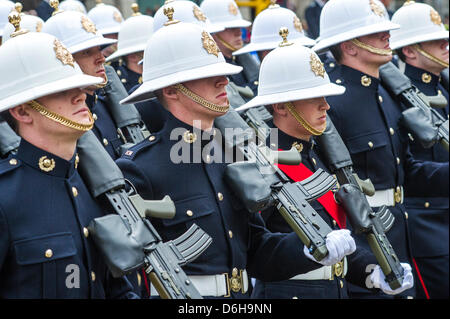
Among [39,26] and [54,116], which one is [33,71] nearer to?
[54,116]

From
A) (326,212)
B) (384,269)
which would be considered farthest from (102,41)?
(384,269)

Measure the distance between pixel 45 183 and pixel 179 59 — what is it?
4.03 feet

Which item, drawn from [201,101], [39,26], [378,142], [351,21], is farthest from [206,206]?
[351,21]

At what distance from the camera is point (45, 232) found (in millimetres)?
3744

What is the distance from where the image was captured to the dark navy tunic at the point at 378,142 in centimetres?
661

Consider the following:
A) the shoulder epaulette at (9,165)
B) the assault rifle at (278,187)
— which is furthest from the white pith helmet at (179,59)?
the shoulder epaulette at (9,165)

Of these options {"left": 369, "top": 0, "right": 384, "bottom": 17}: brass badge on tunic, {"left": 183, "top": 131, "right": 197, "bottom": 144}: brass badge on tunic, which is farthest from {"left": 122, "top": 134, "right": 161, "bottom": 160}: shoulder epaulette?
{"left": 369, "top": 0, "right": 384, "bottom": 17}: brass badge on tunic

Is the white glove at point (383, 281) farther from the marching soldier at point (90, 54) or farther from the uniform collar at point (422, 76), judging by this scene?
the uniform collar at point (422, 76)

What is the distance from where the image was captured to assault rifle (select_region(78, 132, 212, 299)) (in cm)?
384

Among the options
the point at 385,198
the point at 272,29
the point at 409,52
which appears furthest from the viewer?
the point at 272,29

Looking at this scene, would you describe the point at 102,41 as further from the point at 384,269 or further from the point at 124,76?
the point at 384,269

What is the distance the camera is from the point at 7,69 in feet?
12.7
